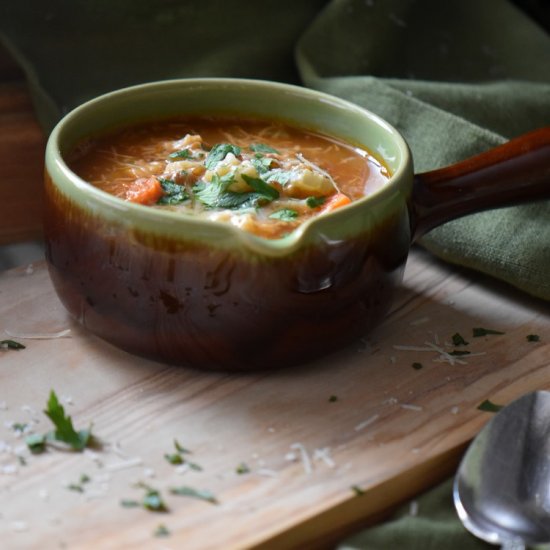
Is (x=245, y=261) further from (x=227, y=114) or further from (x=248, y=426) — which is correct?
(x=227, y=114)

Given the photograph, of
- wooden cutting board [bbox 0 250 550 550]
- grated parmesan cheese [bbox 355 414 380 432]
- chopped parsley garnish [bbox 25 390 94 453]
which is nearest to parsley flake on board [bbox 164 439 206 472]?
wooden cutting board [bbox 0 250 550 550]

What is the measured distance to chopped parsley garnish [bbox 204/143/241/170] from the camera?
6.44ft

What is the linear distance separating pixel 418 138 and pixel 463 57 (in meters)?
0.53

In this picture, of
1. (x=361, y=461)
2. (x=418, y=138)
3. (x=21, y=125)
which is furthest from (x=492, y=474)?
(x=21, y=125)

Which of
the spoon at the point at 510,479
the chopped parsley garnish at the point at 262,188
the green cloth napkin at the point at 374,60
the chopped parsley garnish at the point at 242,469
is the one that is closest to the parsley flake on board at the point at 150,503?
the chopped parsley garnish at the point at 242,469

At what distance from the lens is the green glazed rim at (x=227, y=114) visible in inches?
65.8

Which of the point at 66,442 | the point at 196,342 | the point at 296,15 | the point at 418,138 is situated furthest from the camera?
the point at 296,15

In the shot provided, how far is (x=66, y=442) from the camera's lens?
1.65 metres

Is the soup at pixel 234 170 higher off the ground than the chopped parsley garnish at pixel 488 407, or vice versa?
the soup at pixel 234 170

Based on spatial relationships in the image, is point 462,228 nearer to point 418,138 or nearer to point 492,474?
point 418,138

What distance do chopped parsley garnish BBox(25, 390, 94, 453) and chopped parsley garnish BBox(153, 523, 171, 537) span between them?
0.22m

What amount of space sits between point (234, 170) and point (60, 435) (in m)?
0.55

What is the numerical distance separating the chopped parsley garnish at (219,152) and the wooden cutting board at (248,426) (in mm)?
390

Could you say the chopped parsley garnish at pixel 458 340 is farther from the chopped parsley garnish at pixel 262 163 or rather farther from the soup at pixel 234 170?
the chopped parsley garnish at pixel 262 163
